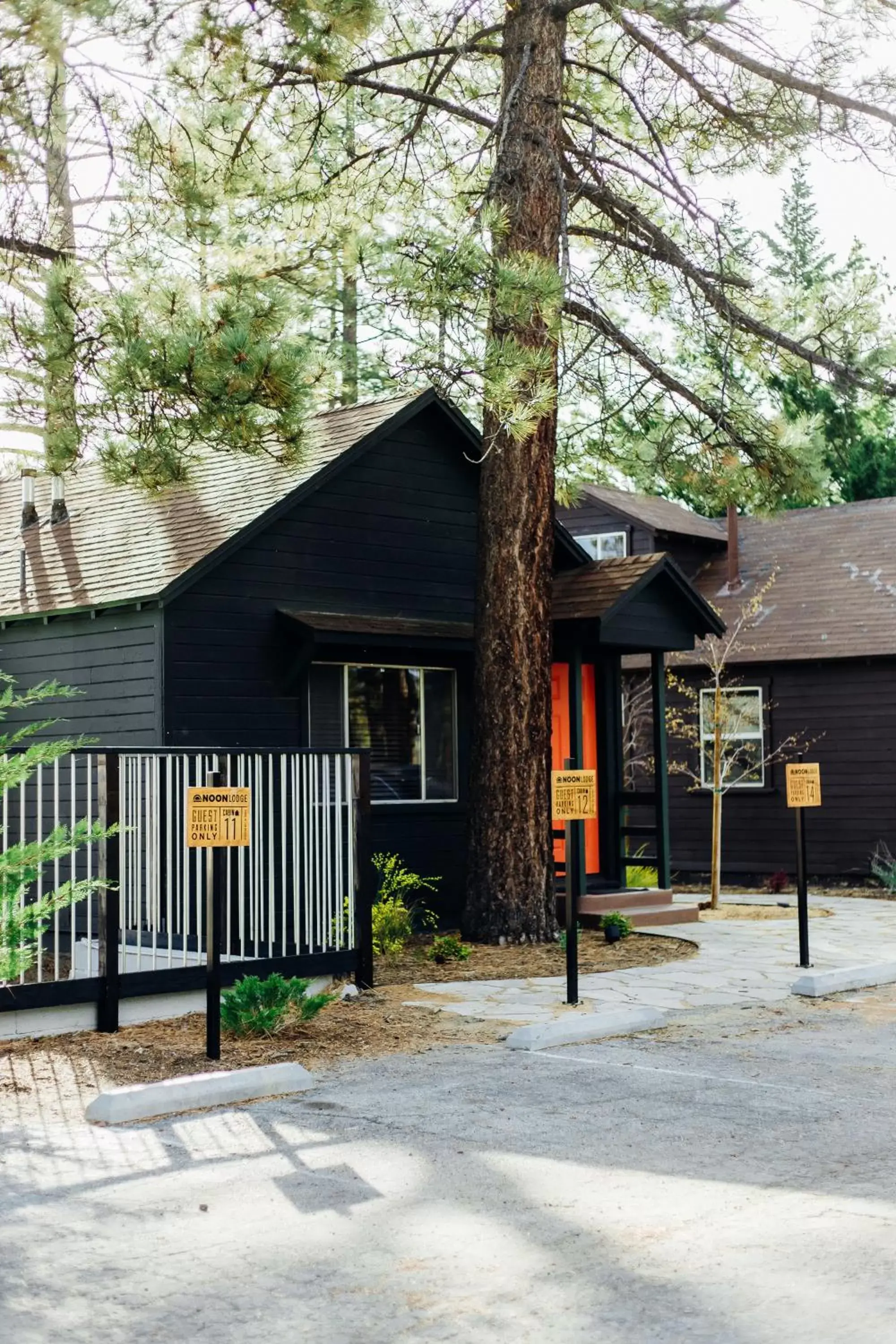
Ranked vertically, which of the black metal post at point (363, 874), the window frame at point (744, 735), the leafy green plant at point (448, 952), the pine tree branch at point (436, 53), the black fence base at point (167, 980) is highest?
the pine tree branch at point (436, 53)

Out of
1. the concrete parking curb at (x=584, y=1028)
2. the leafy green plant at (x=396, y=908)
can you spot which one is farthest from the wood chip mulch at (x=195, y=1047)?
the leafy green plant at (x=396, y=908)

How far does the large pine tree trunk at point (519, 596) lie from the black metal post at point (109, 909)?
16.4ft

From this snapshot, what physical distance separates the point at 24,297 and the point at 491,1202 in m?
9.23

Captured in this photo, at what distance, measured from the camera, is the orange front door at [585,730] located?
1662 cm

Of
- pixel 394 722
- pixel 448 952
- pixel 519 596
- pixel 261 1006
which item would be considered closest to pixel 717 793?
pixel 394 722

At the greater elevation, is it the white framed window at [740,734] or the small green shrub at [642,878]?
the white framed window at [740,734]

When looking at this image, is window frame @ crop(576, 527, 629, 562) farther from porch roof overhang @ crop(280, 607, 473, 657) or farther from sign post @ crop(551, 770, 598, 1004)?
sign post @ crop(551, 770, 598, 1004)

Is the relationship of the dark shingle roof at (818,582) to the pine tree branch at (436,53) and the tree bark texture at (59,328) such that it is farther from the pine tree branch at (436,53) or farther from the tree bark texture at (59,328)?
the tree bark texture at (59,328)

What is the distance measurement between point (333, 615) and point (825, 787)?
988 cm

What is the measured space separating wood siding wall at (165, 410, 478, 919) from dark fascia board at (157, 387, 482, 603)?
0.40 feet

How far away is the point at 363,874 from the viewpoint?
410 inches

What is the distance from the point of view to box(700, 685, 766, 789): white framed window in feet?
72.9

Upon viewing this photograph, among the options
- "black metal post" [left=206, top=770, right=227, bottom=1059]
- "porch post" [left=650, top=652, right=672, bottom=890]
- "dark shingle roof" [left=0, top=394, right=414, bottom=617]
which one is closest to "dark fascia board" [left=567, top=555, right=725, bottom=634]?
"porch post" [left=650, top=652, right=672, bottom=890]

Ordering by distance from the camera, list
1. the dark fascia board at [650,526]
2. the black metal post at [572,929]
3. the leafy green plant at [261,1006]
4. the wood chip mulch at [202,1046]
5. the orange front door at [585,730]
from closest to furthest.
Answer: the wood chip mulch at [202,1046] → the leafy green plant at [261,1006] → the black metal post at [572,929] → the orange front door at [585,730] → the dark fascia board at [650,526]
